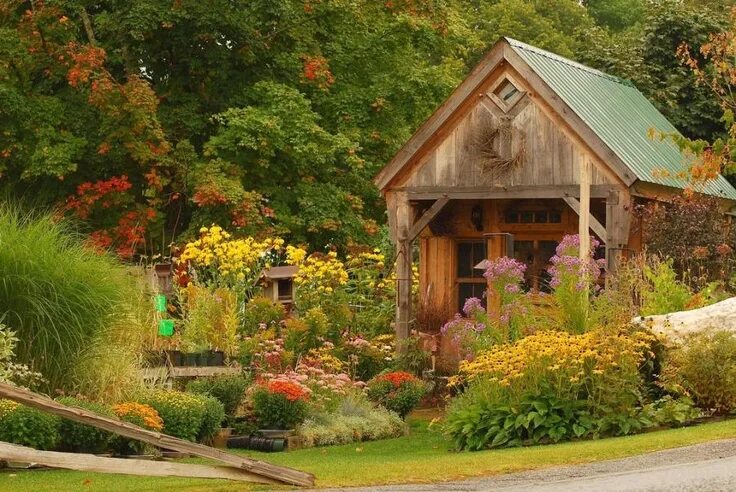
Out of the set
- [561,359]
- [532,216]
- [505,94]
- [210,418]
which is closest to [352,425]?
[210,418]

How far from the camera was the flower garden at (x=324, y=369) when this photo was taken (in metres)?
14.0

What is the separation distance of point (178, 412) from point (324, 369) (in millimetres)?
4488

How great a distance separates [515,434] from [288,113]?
38.7 feet

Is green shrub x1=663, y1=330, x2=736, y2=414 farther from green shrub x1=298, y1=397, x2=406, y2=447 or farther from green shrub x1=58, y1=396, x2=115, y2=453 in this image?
green shrub x1=58, y1=396, x2=115, y2=453

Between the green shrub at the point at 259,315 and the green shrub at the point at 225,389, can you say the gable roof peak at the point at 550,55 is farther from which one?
the green shrub at the point at 225,389

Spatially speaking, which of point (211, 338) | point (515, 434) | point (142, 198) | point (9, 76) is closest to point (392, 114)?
point (142, 198)

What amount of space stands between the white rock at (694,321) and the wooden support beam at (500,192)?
14.4 ft

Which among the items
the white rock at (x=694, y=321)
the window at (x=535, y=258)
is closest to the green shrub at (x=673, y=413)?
the white rock at (x=694, y=321)

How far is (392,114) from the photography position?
2684cm

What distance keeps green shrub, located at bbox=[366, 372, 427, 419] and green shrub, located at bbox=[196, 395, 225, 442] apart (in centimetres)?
284

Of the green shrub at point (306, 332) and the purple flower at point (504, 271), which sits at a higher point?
the purple flower at point (504, 271)

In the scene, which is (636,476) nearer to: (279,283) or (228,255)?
(228,255)

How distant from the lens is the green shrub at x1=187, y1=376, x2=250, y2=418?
15930 millimetres

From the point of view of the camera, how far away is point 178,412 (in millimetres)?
14352
